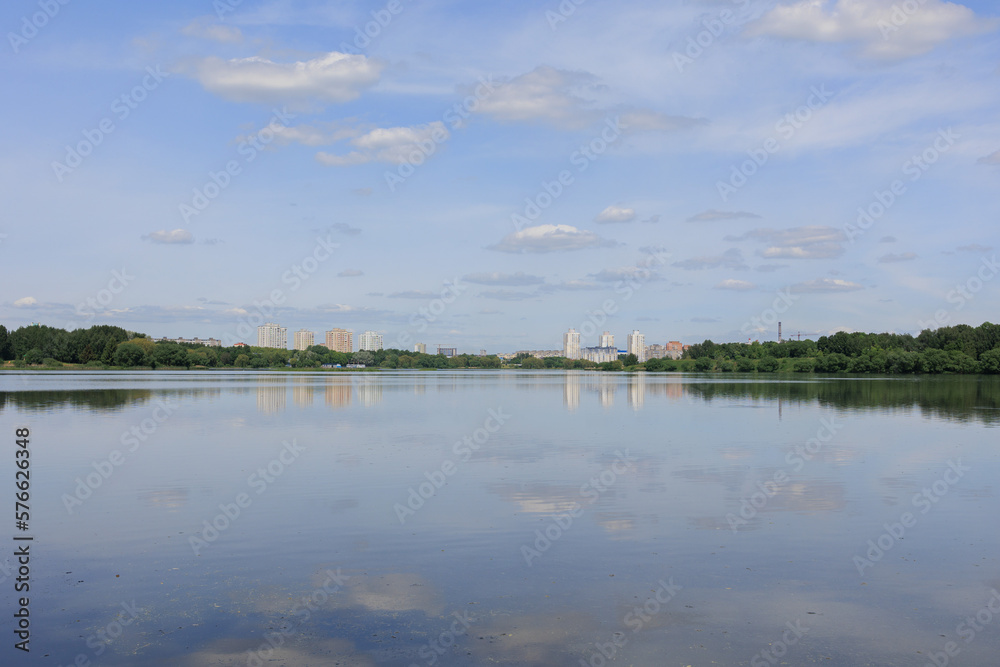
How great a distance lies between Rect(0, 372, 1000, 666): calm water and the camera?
20.2 feet

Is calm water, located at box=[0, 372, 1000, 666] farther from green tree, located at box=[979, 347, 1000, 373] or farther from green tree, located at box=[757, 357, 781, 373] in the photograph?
green tree, located at box=[757, 357, 781, 373]

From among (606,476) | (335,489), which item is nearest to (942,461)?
(606,476)

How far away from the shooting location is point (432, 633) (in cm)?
628

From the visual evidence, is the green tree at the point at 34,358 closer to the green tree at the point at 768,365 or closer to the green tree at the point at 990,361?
the green tree at the point at 768,365

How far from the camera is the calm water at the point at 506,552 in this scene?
6148 millimetres

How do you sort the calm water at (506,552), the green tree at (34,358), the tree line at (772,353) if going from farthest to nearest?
1. the green tree at (34,358)
2. the tree line at (772,353)
3. the calm water at (506,552)

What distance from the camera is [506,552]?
8867mm

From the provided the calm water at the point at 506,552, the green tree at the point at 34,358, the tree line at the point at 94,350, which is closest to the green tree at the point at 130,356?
the tree line at the point at 94,350

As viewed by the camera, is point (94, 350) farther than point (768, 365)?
No

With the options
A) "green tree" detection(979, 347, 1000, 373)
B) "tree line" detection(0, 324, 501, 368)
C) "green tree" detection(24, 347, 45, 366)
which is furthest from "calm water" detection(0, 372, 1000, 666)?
"green tree" detection(24, 347, 45, 366)

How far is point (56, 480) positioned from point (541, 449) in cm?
1061

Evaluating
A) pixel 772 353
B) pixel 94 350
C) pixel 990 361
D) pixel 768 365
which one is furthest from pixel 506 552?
pixel 772 353

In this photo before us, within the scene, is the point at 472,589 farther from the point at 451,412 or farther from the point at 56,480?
the point at 451,412

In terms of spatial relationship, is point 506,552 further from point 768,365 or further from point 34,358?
point 768,365
